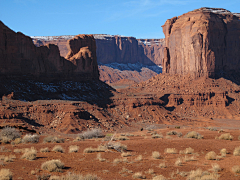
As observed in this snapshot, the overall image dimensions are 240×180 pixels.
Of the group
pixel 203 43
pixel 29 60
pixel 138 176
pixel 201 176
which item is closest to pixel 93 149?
pixel 138 176

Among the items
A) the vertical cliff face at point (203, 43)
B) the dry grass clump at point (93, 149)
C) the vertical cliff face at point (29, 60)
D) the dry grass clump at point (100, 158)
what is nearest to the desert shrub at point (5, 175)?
the dry grass clump at point (100, 158)

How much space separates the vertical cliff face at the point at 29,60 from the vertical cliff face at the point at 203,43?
118 feet

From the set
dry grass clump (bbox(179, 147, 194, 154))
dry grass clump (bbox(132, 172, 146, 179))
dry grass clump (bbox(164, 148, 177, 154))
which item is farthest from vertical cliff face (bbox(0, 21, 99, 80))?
dry grass clump (bbox(132, 172, 146, 179))

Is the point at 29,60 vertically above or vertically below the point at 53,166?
above

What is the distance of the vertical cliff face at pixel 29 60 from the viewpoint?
49.7 m

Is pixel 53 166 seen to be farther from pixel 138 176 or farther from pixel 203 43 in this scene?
pixel 203 43

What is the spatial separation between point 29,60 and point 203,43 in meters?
51.0

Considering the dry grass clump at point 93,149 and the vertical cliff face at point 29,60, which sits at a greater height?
the vertical cliff face at point 29,60

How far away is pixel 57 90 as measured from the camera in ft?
186

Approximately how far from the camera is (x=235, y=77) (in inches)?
3723

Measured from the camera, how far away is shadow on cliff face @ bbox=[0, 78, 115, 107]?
4759 cm

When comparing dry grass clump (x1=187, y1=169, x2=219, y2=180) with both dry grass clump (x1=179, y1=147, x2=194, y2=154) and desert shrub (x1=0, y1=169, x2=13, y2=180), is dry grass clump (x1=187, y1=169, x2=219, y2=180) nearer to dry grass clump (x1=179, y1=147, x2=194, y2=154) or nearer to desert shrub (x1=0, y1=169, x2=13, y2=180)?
dry grass clump (x1=179, y1=147, x2=194, y2=154)

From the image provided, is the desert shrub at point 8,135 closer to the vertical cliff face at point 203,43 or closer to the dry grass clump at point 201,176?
the dry grass clump at point 201,176

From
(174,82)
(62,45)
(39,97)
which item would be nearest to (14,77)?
(39,97)
